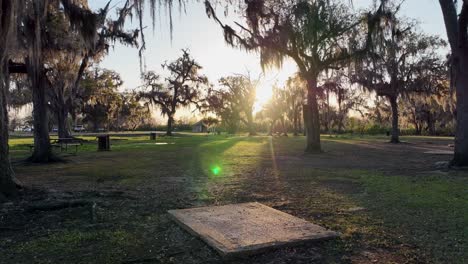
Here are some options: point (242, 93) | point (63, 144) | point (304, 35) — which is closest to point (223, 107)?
point (242, 93)

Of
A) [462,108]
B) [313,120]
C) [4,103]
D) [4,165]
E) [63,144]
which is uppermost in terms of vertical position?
[4,103]

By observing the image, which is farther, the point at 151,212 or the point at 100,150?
the point at 100,150

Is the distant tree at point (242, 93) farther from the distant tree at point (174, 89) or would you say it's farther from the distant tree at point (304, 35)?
the distant tree at point (304, 35)

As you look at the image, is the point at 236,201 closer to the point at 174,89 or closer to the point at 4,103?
the point at 4,103

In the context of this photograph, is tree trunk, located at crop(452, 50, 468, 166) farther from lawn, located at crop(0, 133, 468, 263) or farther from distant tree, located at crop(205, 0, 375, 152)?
distant tree, located at crop(205, 0, 375, 152)

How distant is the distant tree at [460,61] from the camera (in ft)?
36.2

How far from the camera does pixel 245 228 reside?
4758mm

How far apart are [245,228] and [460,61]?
31.7 ft

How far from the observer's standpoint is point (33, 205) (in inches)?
241

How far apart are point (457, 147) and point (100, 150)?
52.3 ft

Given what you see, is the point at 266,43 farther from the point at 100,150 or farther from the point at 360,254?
the point at 360,254

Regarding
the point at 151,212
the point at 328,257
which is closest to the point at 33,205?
the point at 151,212

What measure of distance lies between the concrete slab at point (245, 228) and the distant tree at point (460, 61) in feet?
25.9

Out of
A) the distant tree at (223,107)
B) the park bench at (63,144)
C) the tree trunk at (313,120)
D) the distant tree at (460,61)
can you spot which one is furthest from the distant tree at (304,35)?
the distant tree at (223,107)
